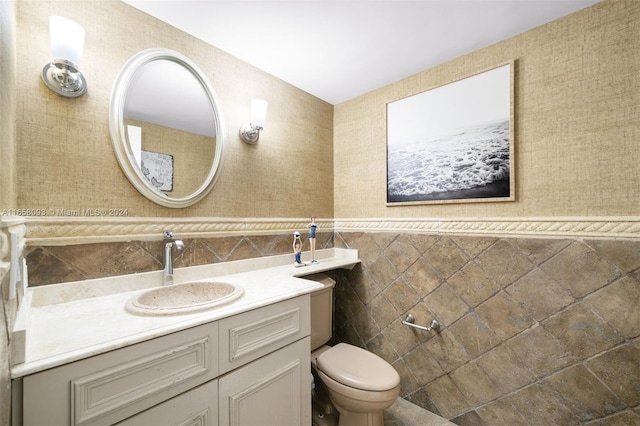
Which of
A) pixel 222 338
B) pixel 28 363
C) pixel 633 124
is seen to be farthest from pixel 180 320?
pixel 633 124

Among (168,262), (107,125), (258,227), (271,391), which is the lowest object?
(271,391)

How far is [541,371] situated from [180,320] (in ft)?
5.63

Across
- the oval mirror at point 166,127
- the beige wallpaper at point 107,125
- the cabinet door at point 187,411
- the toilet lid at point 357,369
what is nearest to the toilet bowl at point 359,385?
the toilet lid at point 357,369

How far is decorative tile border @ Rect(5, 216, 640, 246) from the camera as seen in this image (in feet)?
3.64

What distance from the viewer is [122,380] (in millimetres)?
783

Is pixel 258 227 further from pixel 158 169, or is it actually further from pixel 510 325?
pixel 510 325

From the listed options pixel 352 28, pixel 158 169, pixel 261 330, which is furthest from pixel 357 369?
pixel 352 28

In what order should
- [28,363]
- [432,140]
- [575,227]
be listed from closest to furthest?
[28,363], [575,227], [432,140]

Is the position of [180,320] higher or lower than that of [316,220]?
lower

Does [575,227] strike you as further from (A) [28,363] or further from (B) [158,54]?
(B) [158,54]

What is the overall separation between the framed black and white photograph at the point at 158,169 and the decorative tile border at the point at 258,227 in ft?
0.58

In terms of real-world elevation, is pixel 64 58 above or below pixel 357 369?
above

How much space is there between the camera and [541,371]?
4.50ft

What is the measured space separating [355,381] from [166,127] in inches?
64.3
